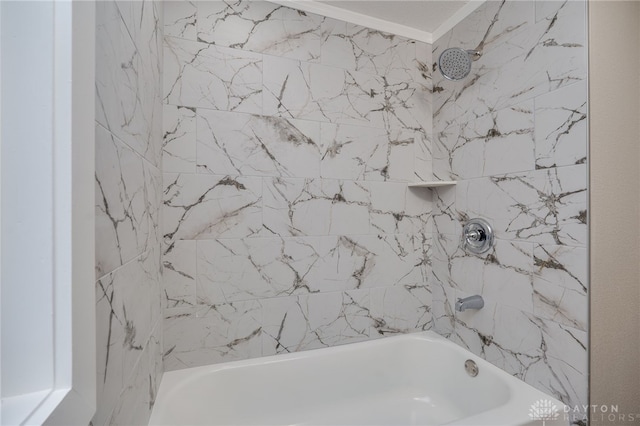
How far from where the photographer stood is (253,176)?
1.40m

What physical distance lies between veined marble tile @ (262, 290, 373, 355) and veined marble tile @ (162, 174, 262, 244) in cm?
44

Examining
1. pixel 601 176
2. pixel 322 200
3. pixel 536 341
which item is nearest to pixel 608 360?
pixel 536 341

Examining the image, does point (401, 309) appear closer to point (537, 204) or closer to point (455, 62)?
point (537, 204)

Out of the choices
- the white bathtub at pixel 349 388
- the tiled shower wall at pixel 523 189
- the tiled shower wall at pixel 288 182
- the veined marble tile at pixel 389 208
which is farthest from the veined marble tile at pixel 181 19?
the white bathtub at pixel 349 388

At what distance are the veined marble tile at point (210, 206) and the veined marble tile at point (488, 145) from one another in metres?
1.13

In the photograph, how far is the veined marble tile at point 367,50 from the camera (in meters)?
1.54

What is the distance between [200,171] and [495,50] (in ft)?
5.22

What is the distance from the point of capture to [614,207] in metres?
1.01

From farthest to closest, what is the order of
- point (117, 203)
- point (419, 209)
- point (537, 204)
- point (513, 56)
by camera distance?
point (419, 209)
point (513, 56)
point (537, 204)
point (117, 203)

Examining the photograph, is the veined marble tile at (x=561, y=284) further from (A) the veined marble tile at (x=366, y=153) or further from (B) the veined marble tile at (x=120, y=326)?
(B) the veined marble tile at (x=120, y=326)

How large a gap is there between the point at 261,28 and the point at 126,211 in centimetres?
121

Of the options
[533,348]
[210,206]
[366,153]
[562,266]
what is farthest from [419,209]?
[210,206]

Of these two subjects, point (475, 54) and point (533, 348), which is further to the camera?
point (475, 54)

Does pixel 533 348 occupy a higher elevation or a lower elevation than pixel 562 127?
lower
